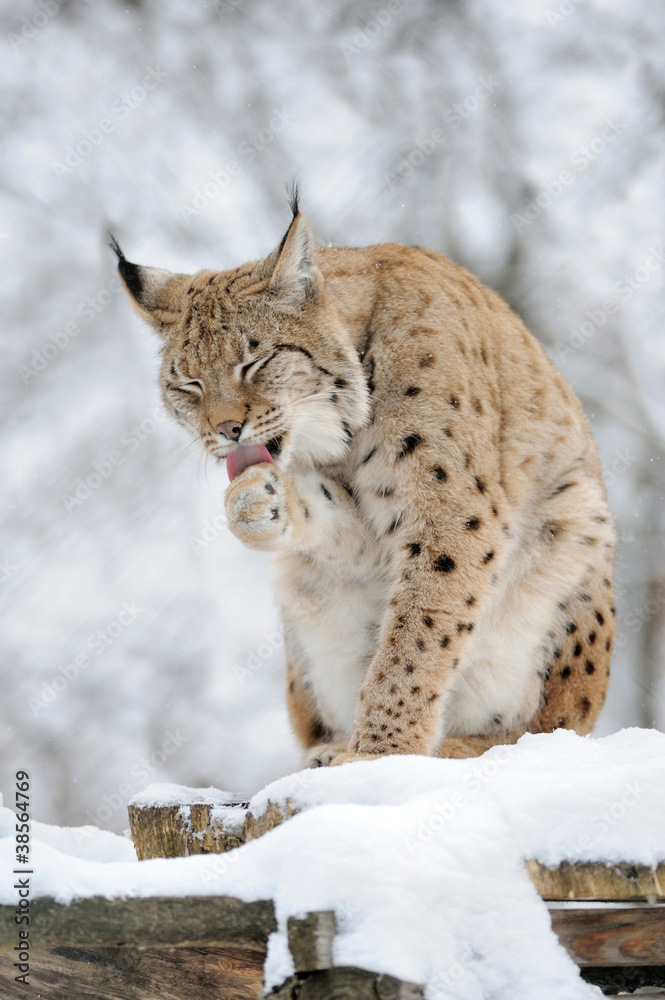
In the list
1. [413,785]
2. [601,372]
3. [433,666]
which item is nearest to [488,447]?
A: [433,666]

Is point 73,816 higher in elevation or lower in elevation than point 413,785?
higher

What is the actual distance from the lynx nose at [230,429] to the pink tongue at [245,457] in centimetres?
6

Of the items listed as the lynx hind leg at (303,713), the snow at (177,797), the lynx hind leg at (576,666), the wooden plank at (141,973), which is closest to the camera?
the wooden plank at (141,973)

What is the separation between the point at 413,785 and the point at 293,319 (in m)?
2.29

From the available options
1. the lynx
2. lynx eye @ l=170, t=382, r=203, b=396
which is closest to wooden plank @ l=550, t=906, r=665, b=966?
the lynx

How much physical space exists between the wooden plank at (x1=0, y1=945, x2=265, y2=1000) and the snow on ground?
28cm

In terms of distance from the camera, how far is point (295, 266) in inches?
163

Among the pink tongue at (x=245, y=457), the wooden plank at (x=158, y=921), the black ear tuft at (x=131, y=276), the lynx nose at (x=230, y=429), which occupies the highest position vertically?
the black ear tuft at (x=131, y=276)

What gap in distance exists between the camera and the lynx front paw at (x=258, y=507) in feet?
12.3

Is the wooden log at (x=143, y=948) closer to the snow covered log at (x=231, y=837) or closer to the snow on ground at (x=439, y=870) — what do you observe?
the snow on ground at (x=439, y=870)

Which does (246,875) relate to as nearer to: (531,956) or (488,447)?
(531,956)

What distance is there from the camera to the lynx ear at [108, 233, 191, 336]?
4.39m

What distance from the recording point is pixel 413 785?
2.47 m

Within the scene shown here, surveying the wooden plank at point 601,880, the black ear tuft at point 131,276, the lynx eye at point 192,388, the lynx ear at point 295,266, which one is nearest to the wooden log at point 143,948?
the wooden plank at point 601,880
